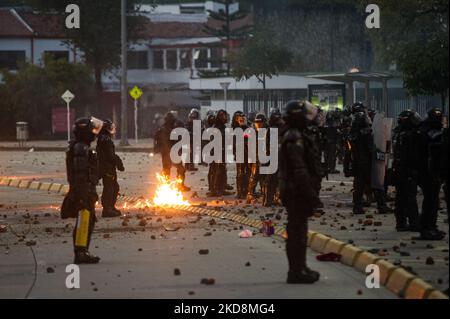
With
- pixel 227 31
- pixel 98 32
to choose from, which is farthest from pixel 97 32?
pixel 227 31

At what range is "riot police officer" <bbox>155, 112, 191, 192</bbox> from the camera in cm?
2791

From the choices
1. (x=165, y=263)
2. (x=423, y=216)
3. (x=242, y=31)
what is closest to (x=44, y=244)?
(x=165, y=263)

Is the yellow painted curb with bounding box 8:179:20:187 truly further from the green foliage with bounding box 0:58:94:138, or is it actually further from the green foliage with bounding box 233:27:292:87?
the green foliage with bounding box 0:58:94:138

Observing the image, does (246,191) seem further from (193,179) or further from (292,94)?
(292,94)

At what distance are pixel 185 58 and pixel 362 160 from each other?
7171cm

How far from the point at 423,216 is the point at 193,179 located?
16.2 m

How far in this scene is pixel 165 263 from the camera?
15.0 metres

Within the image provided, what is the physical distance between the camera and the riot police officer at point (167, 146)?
27.9 m

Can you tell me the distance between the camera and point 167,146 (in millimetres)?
28359

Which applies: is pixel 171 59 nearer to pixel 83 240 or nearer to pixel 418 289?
pixel 83 240

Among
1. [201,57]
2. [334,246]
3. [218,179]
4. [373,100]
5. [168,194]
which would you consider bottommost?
[168,194]

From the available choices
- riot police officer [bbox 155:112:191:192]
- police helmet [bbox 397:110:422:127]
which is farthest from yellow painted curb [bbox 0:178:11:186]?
police helmet [bbox 397:110:422:127]
